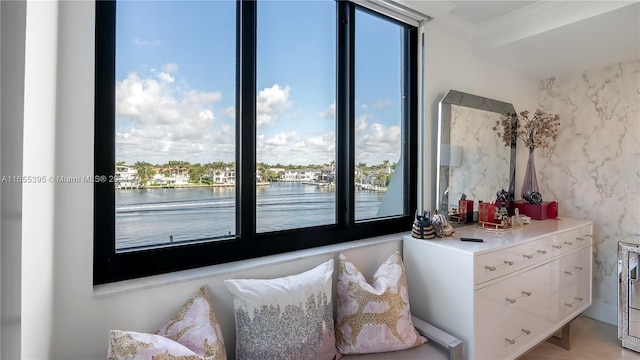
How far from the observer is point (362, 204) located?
1884 millimetres

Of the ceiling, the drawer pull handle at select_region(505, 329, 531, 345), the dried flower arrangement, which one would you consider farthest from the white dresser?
the ceiling

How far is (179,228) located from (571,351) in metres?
2.72

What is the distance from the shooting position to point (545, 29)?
1918mm

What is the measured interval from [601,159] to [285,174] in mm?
2748

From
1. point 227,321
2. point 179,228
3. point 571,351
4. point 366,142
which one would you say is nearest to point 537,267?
point 571,351

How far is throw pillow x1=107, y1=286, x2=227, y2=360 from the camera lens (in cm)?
89

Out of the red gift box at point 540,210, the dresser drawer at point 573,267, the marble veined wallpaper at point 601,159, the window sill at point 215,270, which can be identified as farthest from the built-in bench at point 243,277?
the marble veined wallpaper at point 601,159

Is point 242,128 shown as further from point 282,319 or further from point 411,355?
point 411,355

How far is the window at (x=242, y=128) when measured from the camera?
3.82 ft

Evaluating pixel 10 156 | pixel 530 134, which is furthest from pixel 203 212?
pixel 530 134

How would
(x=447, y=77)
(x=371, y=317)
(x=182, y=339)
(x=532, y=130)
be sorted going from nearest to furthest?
1. (x=182, y=339)
2. (x=371, y=317)
3. (x=447, y=77)
4. (x=532, y=130)

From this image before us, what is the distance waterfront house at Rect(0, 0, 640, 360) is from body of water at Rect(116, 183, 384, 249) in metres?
0.15

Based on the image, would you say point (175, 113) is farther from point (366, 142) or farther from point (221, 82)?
point (366, 142)

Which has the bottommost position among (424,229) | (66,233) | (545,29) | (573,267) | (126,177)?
(573,267)
